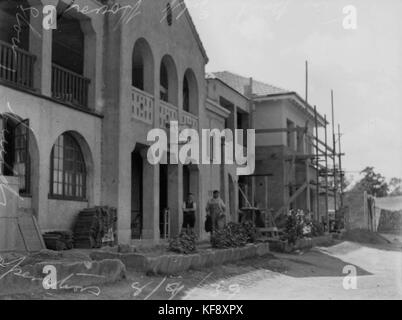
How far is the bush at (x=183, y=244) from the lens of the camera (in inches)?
498

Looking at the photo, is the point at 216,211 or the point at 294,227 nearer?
the point at 216,211

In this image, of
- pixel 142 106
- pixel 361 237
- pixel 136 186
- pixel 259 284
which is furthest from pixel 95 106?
pixel 361 237

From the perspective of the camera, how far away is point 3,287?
795 cm

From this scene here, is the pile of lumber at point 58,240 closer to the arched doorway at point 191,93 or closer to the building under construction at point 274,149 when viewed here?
the arched doorway at point 191,93

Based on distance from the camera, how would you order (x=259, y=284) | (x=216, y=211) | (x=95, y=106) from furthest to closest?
(x=216, y=211) < (x=95, y=106) < (x=259, y=284)

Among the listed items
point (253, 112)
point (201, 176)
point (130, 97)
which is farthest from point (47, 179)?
point (253, 112)

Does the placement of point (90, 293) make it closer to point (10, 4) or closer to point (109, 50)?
point (109, 50)

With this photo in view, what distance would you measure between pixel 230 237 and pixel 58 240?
15.3 feet

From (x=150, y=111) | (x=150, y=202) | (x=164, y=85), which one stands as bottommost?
(x=150, y=202)

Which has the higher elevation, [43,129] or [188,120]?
[188,120]

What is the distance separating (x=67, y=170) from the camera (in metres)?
14.5

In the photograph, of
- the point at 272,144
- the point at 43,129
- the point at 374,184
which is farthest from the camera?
the point at 374,184

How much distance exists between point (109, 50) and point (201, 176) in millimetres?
7054

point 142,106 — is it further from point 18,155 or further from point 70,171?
point 18,155
